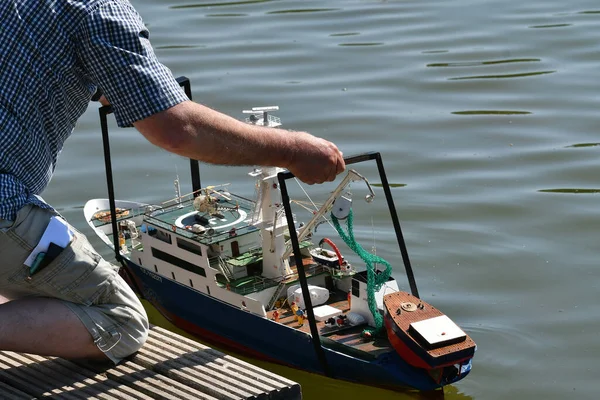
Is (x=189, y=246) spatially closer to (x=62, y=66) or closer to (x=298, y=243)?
(x=298, y=243)

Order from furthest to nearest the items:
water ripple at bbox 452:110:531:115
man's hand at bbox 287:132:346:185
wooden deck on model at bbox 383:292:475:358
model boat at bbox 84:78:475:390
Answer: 1. water ripple at bbox 452:110:531:115
2. model boat at bbox 84:78:475:390
3. wooden deck on model at bbox 383:292:475:358
4. man's hand at bbox 287:132:346:185

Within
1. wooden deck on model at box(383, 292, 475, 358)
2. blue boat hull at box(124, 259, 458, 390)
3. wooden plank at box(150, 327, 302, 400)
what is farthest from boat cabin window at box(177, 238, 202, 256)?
wooden deck on model at box(383, 292, 475, 358)

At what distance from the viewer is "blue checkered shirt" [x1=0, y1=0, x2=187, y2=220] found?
5270 mm

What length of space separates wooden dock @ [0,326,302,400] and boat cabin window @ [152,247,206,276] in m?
1.93

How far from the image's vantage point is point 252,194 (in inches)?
448

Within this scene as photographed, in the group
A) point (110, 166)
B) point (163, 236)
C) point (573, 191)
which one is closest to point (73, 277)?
point (110, 166)

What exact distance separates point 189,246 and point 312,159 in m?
3.12

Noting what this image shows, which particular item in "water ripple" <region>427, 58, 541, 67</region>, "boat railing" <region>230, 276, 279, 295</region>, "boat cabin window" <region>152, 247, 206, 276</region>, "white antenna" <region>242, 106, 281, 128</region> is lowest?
"boat railing" <region>230, 276, 279, 295</region>

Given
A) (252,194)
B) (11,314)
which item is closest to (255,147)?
(11,314)

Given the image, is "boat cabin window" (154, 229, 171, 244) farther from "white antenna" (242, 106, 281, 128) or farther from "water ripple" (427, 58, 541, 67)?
"water ripple" (427, 58, 541, 67)

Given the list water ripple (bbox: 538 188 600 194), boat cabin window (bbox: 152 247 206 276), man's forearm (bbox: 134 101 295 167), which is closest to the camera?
man's forearm (bbox: 134 101 295 167)

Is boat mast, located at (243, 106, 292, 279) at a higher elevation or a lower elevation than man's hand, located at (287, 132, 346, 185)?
lower

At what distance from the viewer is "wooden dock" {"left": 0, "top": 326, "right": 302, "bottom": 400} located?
20.3 ft

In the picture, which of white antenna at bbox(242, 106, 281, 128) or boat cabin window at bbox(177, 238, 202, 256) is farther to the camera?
boat cabin window at bbox(177, 238, 202, 256)
